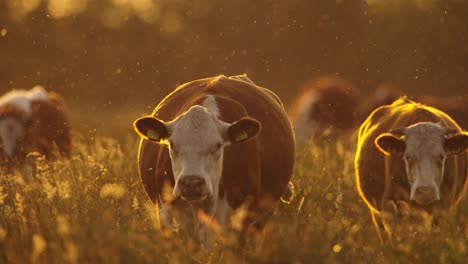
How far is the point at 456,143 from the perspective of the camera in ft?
23.1

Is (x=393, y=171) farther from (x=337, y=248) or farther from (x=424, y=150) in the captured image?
(x=337, y=248)

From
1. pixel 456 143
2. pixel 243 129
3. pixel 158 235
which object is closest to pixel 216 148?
pixel 243 129

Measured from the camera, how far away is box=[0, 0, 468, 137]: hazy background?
26797mm

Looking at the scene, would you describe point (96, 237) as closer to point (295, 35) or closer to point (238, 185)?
point (238, 185)

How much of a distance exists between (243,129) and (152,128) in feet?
2.09

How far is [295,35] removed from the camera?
29.9 metres

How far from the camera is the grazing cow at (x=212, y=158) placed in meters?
5.81

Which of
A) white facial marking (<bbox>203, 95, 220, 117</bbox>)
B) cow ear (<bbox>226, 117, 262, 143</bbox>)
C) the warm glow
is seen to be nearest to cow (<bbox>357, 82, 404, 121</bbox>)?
white facial marking (<bbox>203, 95, 220, 117</bbox>)

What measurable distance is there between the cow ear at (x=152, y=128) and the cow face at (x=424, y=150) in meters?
1.94

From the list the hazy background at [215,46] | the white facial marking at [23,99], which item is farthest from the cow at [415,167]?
the hazy background at [215,46]

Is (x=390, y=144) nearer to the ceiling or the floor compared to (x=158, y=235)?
nearer to the floor

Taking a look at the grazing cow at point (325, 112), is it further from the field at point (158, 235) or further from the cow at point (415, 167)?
the cow at point (415, 167)

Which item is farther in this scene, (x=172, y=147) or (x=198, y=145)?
(x=172, y=147)

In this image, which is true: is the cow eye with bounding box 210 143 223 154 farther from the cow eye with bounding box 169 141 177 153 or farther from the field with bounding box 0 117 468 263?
the field with bounding box 0 117 468 263
